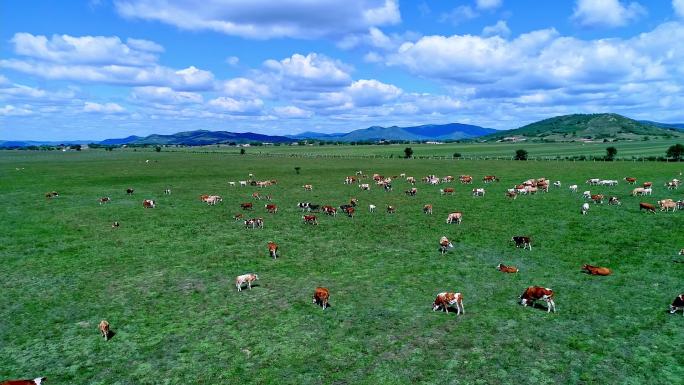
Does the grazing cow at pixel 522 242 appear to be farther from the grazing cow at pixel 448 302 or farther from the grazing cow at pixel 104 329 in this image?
the grazing cow at pixel 104 329

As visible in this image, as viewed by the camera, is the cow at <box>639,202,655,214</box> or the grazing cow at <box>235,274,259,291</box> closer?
the grazing cow at <box>235,274,259,291</box>

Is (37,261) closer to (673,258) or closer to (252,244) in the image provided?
(252,244)

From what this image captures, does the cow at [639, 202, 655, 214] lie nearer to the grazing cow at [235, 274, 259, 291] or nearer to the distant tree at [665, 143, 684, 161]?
the grazing cow at [235, 274, 259, 291]

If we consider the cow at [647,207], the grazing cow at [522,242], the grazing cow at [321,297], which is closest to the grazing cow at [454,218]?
the grazing cow at [522,242]

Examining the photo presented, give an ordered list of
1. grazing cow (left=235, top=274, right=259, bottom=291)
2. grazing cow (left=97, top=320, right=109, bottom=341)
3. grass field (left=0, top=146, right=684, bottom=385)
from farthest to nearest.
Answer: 1. grazing cow (left=235, top=274, right=259, bottom=291)
2. grazing cow (left=97, top=320, right=109, bottom=341)
3. grass field (left=0, top=146, right=684, bottom=385)

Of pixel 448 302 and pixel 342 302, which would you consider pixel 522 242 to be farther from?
pixel 342 302

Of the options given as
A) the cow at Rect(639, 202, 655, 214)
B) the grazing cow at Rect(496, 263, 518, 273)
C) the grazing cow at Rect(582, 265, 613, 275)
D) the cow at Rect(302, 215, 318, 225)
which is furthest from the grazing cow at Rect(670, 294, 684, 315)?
the cow at Rect(302, 215, 318, 225)
